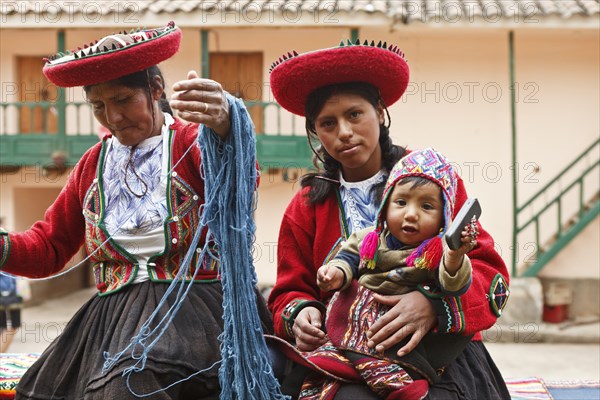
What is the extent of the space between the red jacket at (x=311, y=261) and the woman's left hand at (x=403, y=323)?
0.20 meters

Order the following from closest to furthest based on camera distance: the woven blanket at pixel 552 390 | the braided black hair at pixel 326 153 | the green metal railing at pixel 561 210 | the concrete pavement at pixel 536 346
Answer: the braided black hair at pixel 326 153 < the woven blanket at pixel 552 390 < the concrete pavement at pixel 536 346 < the green metal railing at pixel 561 210

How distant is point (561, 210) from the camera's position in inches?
394

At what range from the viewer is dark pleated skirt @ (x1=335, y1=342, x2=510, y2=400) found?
2.35 metres

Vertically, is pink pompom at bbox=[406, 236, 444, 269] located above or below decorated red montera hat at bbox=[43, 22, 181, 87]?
below

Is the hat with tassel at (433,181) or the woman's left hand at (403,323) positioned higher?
the hat with tassel at (433,181)

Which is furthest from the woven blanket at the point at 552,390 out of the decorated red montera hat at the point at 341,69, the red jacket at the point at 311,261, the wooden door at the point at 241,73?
the wooden door at the point at 241,73

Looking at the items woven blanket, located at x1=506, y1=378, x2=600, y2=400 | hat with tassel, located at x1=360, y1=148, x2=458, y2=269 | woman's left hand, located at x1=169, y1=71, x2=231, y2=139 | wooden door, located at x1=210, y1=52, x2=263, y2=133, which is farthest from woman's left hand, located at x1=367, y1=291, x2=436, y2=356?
wooden door, located at x1=210, y1=52, x2=263, y2=133

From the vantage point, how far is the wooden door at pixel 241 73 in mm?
10750

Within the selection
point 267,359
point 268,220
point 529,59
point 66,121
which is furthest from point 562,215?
point 267,359

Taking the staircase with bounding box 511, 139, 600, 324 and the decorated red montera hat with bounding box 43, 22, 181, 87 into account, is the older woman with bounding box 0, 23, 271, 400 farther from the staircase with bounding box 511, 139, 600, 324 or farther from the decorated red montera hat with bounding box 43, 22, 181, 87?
the staircase with bounding box 511, 139, 600, 324

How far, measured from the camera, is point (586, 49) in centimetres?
1011

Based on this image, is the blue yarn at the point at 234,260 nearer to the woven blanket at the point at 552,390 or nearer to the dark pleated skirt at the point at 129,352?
the dark pleated skirt at the point at 129,352

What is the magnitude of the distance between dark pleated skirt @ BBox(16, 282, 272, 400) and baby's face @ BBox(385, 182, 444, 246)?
69cm

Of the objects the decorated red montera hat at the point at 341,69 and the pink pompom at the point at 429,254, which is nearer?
the pink pompom at the point at 429,254
